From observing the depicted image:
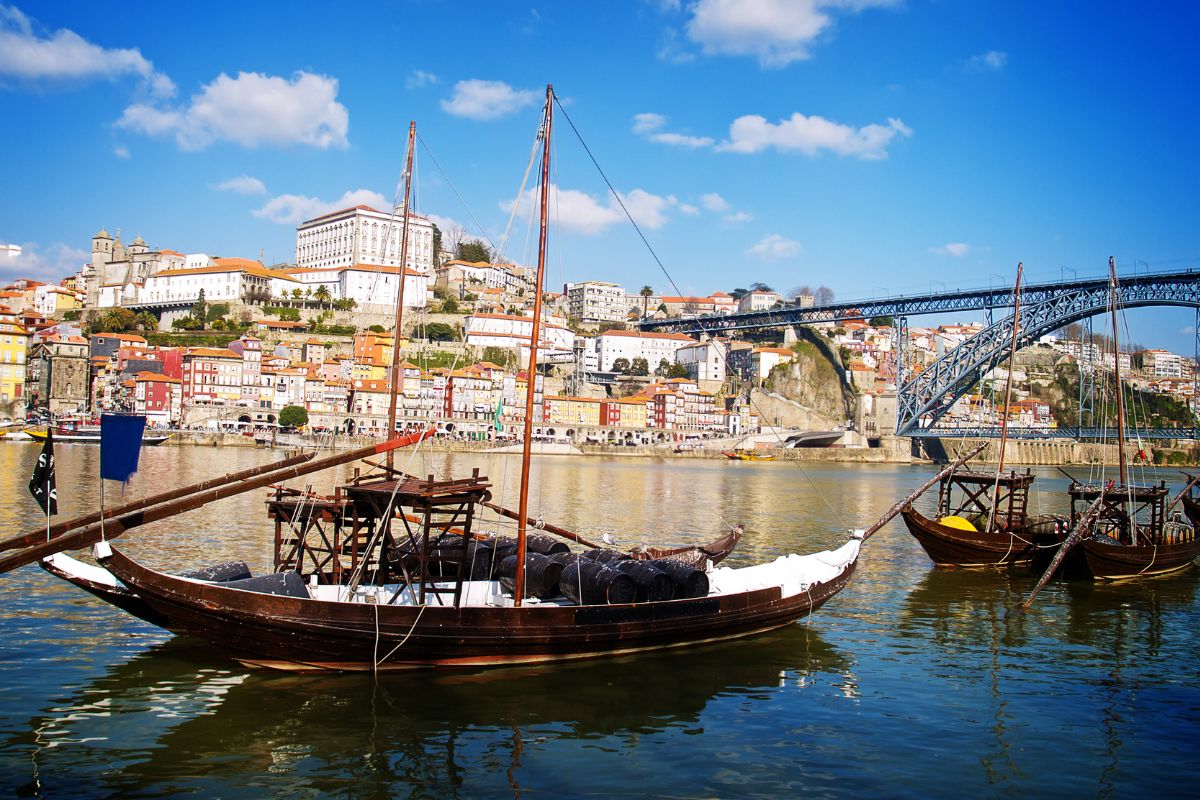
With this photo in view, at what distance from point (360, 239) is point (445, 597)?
373 ft

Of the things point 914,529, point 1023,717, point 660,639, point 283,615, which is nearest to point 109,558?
point 283,615

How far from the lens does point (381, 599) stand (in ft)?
39.9

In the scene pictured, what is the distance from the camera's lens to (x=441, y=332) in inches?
4240

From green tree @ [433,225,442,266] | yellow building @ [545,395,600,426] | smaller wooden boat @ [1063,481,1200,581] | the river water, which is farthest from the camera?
green tree @ [433,225,442,266]

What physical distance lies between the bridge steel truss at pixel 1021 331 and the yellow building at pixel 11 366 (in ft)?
268

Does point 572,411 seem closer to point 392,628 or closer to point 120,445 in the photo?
point 392,628

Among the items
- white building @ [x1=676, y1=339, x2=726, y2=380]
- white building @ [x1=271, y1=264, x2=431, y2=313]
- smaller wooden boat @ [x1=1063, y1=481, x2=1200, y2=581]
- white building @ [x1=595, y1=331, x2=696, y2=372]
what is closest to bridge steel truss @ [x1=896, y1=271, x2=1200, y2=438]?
white building @ [x1=676, y1=339, x2=726, y2=380]

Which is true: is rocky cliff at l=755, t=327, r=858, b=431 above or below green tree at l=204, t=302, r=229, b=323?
below

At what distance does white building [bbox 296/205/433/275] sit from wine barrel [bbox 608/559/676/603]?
108 m

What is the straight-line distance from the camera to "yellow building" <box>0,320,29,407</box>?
82.8 meters

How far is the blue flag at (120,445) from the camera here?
938 cm

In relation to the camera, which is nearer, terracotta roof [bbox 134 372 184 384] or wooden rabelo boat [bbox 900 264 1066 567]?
wooden rabelo boat [bbox 900 264 1066 567]

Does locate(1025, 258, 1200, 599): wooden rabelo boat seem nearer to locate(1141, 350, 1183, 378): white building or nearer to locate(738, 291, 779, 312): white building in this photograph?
locate(738, 291, 779, 312): white building

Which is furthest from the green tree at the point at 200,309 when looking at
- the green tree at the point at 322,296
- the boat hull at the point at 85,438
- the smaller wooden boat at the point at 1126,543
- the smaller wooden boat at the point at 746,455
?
the smaller wooden boat at the point at 1126,543
